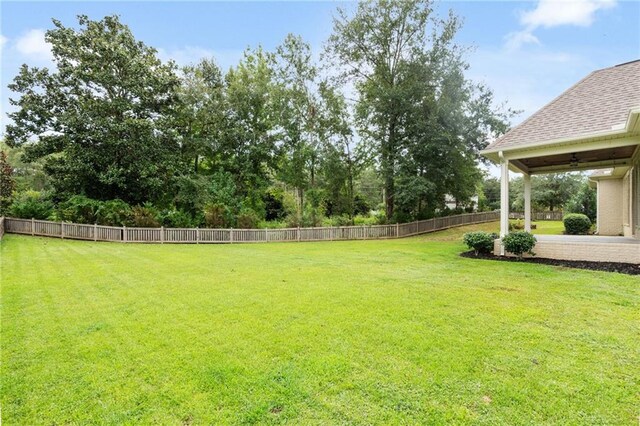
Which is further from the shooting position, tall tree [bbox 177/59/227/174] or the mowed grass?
tall tree [bbox 177/59/227/174]

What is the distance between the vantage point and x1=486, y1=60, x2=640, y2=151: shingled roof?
8.52 metres

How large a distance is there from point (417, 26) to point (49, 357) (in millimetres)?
22481

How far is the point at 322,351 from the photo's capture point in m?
3.42

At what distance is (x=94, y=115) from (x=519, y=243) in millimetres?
20609

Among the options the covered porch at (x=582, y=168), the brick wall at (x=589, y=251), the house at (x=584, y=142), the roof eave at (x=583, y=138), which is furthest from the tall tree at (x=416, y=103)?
the brick wall at (x=589, y=251)

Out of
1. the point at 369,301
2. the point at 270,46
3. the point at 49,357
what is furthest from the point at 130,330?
the point at 270,46

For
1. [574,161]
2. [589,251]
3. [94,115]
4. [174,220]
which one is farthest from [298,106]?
[589,251]

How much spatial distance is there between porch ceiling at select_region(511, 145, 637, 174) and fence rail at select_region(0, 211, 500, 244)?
8359 mm

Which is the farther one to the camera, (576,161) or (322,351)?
(576,161)

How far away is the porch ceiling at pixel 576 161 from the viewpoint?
9.94 meters

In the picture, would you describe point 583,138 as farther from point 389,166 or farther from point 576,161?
point 389,166

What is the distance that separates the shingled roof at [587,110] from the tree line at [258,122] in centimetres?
738

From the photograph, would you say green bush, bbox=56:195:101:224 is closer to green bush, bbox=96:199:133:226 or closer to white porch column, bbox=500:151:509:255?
green bush, bbox=96:199:133:226

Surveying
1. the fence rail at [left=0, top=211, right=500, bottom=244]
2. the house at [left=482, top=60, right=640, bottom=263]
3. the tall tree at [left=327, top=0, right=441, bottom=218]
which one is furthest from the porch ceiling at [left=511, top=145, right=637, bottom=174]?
the fence rail at [left=0, top=211, right=500, bottom=244]
